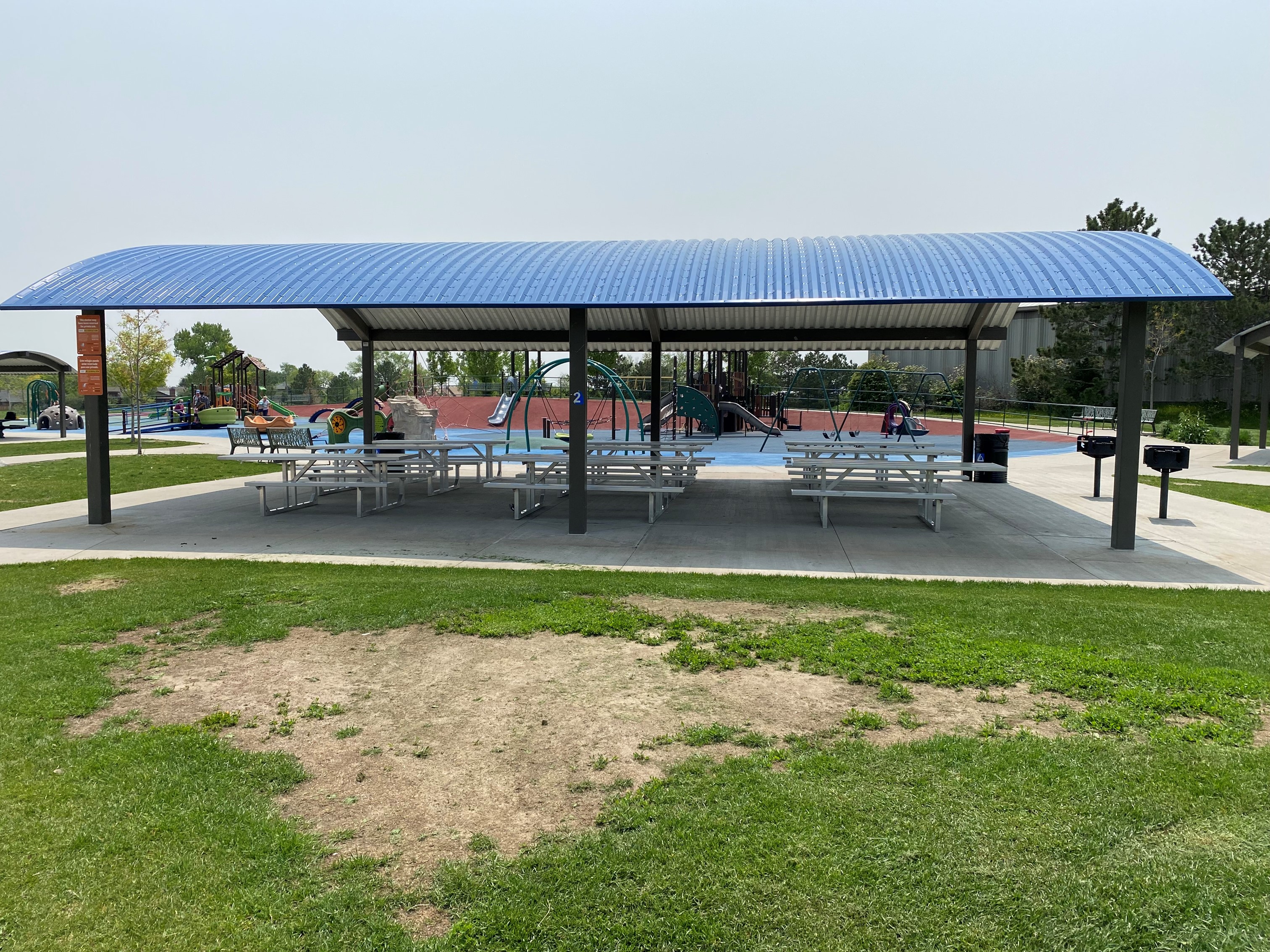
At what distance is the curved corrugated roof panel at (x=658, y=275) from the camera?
9828 millimetres

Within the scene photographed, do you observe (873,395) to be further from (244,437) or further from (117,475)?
(117,475)

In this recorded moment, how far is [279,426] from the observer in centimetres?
2620

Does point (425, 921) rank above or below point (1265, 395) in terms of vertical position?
below

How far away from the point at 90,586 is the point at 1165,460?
499 inches

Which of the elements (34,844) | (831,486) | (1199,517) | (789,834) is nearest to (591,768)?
(789,834)

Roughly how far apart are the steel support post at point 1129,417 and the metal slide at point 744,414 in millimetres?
20384

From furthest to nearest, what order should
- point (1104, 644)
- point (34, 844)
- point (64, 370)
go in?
point (64, 370) → point (1104, 644) → point (34, 844)

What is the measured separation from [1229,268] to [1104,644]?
45.4 metres

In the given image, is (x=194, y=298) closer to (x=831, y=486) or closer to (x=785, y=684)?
(x=831, y=486)

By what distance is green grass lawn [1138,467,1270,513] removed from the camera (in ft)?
44.6

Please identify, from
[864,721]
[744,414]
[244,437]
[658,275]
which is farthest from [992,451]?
[244,437]

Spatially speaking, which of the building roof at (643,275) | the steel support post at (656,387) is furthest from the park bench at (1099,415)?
the building roof at (643,275)

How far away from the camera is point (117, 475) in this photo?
17.1 m

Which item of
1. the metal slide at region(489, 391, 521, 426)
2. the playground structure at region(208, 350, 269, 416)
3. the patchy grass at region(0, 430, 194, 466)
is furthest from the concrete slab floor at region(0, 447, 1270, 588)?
the playground structure at region(208, 350, 269, 416)
